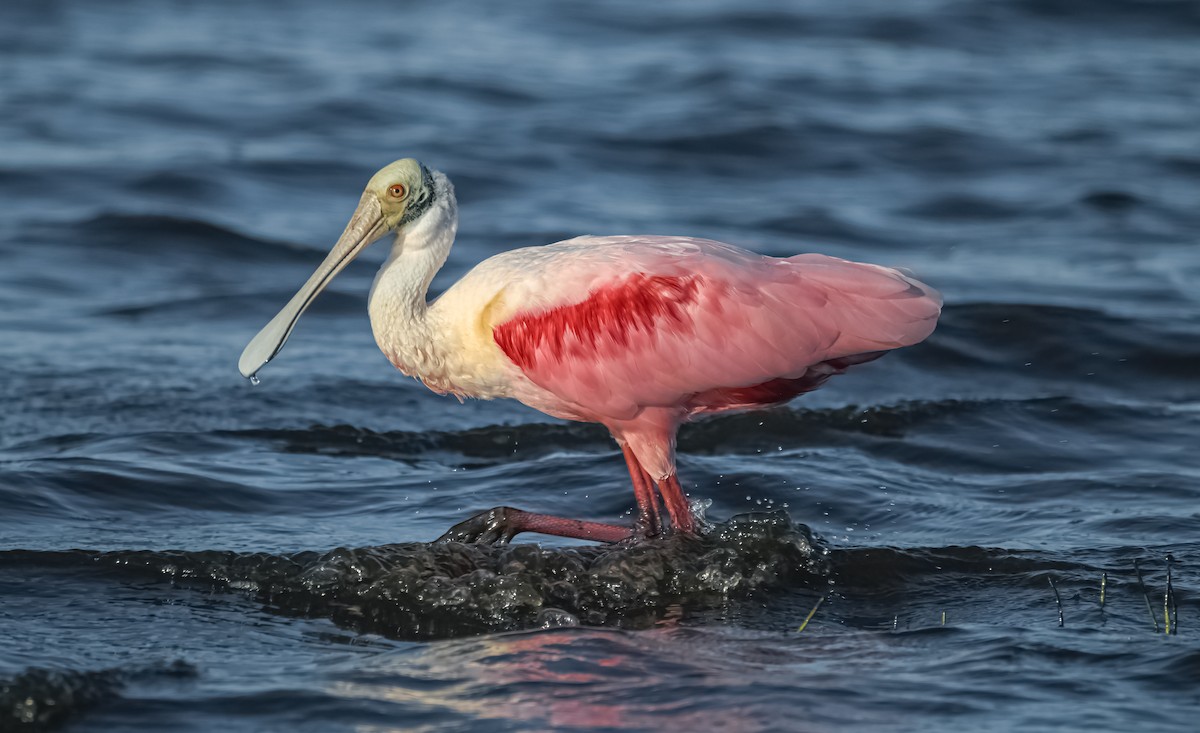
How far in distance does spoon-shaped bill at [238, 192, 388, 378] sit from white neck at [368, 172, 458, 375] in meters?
0.13

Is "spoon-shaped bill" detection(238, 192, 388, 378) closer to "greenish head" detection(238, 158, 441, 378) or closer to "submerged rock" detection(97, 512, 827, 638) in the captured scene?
"greenish head" detection(238, 158, 441, 378)

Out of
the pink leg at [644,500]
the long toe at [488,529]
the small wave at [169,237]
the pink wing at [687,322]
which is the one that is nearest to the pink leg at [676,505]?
the pink leg at [644,500]

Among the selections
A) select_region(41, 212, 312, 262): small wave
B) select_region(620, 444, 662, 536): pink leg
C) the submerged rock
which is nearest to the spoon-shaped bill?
the submerged rock

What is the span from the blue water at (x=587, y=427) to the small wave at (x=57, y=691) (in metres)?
0.02

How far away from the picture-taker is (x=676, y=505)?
7.16m

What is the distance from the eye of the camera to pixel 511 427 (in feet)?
30.6

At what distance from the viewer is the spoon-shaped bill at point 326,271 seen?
716 centimetres

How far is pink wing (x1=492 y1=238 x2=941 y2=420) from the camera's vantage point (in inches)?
266

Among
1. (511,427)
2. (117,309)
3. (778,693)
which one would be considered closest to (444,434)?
(511,427)

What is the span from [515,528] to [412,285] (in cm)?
106

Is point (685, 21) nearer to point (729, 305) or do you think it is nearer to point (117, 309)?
point (117, 309)

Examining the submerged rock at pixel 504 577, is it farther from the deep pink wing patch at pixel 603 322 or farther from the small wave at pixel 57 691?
the small wave at pixel 57 691

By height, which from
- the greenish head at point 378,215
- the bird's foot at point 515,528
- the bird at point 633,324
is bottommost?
the bird's foot at point 515,528

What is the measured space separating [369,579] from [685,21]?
1667 centimetres
